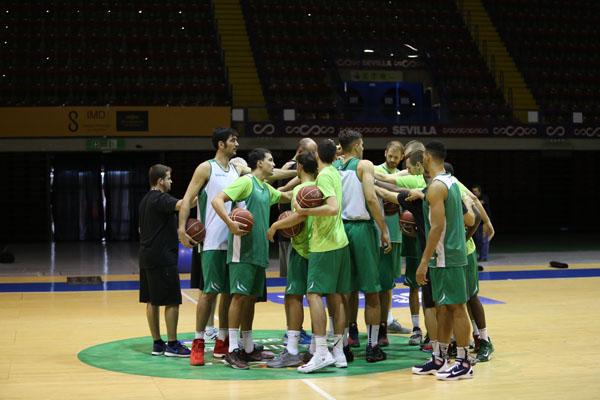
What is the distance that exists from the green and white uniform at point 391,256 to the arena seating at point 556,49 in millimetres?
16442

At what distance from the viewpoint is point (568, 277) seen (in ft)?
52.0

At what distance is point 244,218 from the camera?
7996 mm

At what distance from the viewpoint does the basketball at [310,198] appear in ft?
25.8

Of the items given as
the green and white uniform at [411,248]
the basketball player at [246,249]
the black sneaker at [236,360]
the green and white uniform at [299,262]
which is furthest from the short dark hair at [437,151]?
the black sneaker at [236,360]

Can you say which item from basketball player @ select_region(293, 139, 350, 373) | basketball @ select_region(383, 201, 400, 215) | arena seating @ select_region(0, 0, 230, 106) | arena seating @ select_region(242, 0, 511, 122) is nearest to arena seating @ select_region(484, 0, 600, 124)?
arena seating @ select_region(242, 0, 511, 122)

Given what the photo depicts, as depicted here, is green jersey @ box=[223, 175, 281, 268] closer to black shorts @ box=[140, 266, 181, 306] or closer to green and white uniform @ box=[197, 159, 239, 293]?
green and white uniform @ box=[197, 159, 239, 293]

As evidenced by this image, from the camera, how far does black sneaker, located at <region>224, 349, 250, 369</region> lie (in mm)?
8141

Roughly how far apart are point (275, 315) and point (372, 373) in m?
3.84

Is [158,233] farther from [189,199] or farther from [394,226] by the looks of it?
[394,226]

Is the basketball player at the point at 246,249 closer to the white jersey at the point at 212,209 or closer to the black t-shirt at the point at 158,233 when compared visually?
the white jersey at the point at 212,209

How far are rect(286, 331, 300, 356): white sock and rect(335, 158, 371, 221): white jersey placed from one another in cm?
119

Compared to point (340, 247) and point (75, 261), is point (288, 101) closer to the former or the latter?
point (75, 261)

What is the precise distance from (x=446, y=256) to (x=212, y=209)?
223 cm

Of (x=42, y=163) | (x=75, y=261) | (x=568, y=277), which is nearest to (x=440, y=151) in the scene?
(x=568, y=277)
